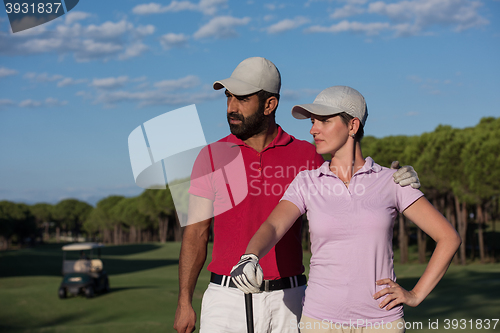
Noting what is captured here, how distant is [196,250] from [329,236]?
56.9 inches

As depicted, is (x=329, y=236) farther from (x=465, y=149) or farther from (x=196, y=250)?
(x=465, y=149)

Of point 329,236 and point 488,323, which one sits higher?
point 329,236

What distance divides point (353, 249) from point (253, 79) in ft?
5.33

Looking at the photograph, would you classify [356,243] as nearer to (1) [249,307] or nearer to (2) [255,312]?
(1) [249,307]

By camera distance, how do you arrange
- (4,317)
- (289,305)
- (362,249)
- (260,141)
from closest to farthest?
1. (362,249)
2. (289,305)
3. (260,141)
4. (4,317)

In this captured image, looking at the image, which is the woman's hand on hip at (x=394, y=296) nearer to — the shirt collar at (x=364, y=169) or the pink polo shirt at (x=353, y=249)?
the pink polo shirt at (x=353, y=249)

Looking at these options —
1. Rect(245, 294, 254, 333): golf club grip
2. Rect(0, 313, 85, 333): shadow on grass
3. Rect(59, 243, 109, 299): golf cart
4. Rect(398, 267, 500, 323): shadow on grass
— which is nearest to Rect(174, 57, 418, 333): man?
Rect(245, 294, 254, 333): golf club grip

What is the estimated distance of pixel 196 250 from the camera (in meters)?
3.98

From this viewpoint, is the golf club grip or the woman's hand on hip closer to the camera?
the woman's hand on hip

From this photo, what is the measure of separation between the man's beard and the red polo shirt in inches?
5.1

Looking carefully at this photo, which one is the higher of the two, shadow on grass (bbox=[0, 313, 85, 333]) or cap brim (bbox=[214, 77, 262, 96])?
cap brim (bbox=[214, 77, 262, 96])

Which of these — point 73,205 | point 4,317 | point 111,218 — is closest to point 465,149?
point 4,317

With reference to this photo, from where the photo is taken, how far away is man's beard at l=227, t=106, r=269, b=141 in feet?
12.8

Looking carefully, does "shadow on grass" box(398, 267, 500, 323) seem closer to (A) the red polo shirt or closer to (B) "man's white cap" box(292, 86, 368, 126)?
(A) the red polo shirt
